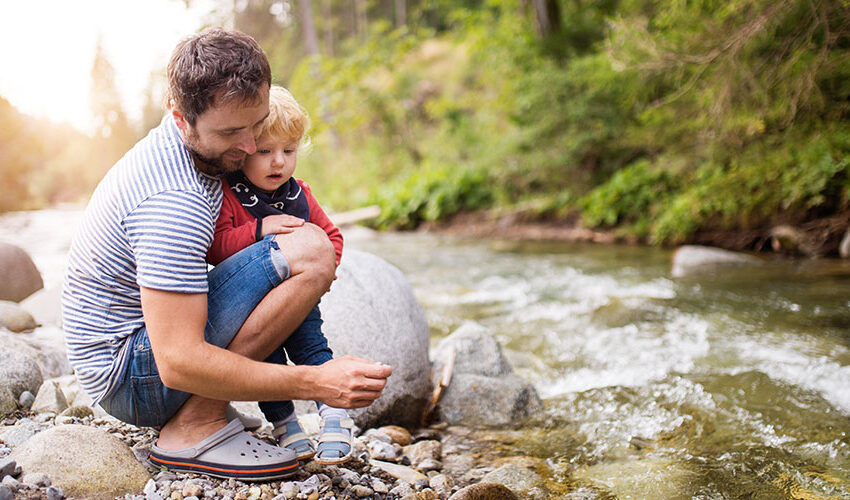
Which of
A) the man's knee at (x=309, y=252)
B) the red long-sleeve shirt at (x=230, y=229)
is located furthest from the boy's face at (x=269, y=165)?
the man's knee at (x=309, y=252)

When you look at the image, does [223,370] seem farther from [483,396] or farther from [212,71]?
[483,396]

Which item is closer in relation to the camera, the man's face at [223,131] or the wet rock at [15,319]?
the man's face at [223,131]

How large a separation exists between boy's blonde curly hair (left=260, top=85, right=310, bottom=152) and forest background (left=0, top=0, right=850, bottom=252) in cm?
37

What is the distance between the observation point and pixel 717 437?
121 inches

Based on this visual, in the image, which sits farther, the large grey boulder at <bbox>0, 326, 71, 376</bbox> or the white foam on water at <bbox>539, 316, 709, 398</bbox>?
the white foam on water at <bbox>539, 316, 709, 398</bbox>

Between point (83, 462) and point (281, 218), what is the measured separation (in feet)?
3.26

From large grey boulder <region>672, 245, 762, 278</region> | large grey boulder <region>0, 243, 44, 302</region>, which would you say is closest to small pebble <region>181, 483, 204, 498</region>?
large grey boulder <region>0, 243, 44, 302</region>

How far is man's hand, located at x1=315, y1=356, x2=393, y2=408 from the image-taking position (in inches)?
79.7

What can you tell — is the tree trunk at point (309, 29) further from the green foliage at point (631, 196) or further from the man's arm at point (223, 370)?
the man's arm at point (223, 370)

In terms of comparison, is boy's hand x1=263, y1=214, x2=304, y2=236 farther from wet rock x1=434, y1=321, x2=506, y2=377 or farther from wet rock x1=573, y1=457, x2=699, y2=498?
wet rock x1=434, y1=321, x2=506, y2=377

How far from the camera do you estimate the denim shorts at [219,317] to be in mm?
2043

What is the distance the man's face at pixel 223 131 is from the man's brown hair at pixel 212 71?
0.08ft

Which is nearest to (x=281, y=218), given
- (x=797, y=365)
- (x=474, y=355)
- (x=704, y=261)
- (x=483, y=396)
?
(x=483, y=396)

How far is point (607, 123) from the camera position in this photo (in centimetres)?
1088
